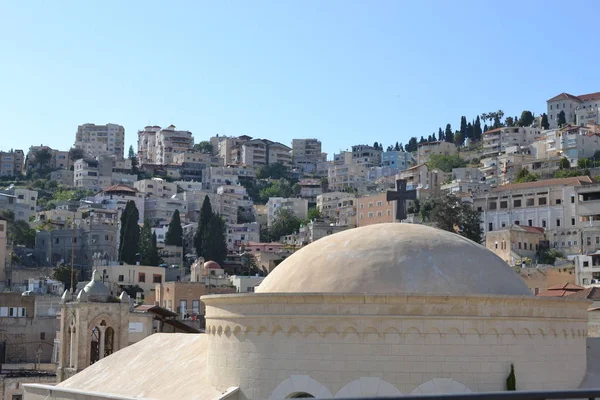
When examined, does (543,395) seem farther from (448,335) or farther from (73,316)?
(73,316)

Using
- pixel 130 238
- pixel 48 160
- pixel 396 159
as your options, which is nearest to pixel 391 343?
pixel 130 238

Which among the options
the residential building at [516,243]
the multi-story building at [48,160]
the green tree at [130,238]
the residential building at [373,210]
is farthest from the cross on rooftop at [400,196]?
the multi-story building at [48,160]

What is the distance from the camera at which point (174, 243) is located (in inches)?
3669

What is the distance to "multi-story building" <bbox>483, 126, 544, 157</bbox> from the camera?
5123 inches

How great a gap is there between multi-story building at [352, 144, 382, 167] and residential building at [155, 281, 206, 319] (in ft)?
299

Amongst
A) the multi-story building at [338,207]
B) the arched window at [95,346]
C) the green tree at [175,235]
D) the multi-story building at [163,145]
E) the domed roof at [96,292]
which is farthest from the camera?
the multi-story building at [163,145]

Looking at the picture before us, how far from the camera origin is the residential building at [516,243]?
75500 mm

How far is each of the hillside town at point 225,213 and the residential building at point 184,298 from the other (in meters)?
0.10

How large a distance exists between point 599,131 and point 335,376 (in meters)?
107

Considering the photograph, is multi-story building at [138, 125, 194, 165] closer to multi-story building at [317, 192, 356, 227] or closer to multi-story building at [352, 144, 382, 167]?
multi-story building at [352, 144, 382, 167]

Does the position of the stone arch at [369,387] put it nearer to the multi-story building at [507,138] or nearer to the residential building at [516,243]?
the residential building at [516,243]

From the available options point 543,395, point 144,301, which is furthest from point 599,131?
point 543,395

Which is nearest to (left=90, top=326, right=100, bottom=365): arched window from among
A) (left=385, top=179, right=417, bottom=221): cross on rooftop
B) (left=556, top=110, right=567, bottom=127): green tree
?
(left=385, top=179, right=417, bottom=221): cross on rooftop

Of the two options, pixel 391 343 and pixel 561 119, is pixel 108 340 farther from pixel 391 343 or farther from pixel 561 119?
pixel 561 119
